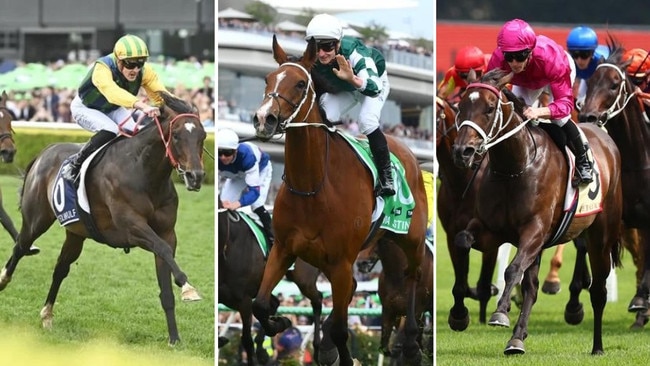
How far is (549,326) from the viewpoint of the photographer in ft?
31.7

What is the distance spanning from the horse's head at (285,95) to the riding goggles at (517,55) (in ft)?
4.01

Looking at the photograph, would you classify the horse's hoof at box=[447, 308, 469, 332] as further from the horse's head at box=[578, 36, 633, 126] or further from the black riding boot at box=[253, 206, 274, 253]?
the horse's head at box=[578, 36, 633, 126]

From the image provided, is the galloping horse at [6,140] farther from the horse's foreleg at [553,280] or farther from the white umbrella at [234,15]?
the horse's foreleg at [553,280]

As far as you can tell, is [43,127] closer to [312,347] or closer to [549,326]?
[312,347]

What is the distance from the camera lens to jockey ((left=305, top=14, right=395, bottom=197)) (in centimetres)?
673

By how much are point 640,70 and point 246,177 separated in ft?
8.93

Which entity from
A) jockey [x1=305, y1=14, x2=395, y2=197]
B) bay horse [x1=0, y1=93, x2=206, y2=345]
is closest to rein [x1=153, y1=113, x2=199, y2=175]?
bay horse [x1=0, y1=93, x2=206, y2=345]

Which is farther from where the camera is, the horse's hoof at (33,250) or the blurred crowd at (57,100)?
the horse's hoof at (33,250)

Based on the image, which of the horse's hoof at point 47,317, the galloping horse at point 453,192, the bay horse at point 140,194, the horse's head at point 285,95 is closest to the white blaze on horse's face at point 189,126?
the bay horse at point 140,194

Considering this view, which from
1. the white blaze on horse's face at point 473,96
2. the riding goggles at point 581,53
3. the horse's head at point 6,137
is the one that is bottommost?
the horse's head at point 6,137

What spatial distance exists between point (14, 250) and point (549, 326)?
12.4ft

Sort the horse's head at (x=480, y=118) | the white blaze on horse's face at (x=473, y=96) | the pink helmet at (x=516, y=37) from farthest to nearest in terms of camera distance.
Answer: the pink helmet at (x=516, y=37) < the white blaze on horse's face at (x=473, y=96) < the horse's head at (x=480, y=118)

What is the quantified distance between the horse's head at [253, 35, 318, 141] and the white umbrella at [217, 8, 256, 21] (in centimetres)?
110

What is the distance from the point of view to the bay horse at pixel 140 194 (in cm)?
730
